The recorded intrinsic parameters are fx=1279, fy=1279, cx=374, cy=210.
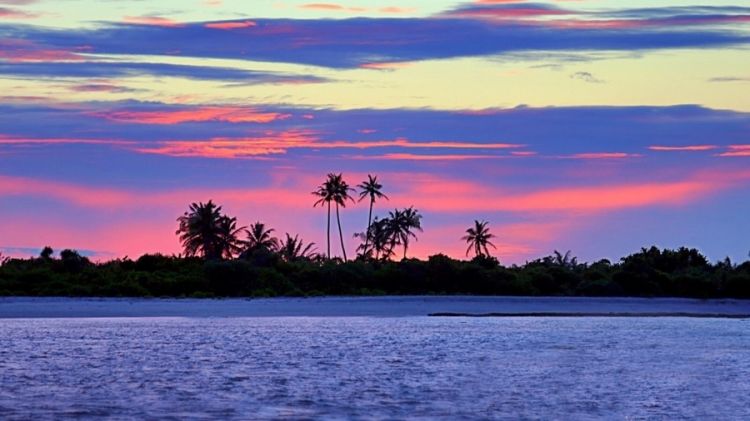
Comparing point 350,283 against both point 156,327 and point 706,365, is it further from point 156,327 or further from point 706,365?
point 706,365

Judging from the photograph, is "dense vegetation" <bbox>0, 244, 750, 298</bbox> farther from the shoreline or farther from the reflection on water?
the reflection on water

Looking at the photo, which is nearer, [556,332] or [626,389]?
[626,389]

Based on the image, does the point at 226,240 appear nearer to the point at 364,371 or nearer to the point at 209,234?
the point at 209,234

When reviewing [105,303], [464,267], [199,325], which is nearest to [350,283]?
[464,267]

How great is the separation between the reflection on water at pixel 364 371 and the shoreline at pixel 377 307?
22.5 ft

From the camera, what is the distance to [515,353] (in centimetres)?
4781

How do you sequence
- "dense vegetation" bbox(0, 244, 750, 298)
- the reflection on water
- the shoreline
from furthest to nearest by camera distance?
"dense vegetation" bbox(0, 244, 750, 298), the shoreline, the reflection on water

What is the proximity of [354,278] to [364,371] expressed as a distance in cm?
4808

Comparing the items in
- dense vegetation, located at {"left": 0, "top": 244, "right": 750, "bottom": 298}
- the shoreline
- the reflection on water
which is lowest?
the reflection on water

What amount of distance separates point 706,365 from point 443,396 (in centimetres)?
A: 1389

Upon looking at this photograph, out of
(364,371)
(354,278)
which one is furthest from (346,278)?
(364,371)

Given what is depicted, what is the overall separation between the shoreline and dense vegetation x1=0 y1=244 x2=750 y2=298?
2307 mm

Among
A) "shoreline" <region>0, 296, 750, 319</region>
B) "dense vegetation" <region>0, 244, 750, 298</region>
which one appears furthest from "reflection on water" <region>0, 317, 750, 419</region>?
"dense vegetation" <region>0, 244, 750, 298</region>

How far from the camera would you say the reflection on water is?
2906 cm
